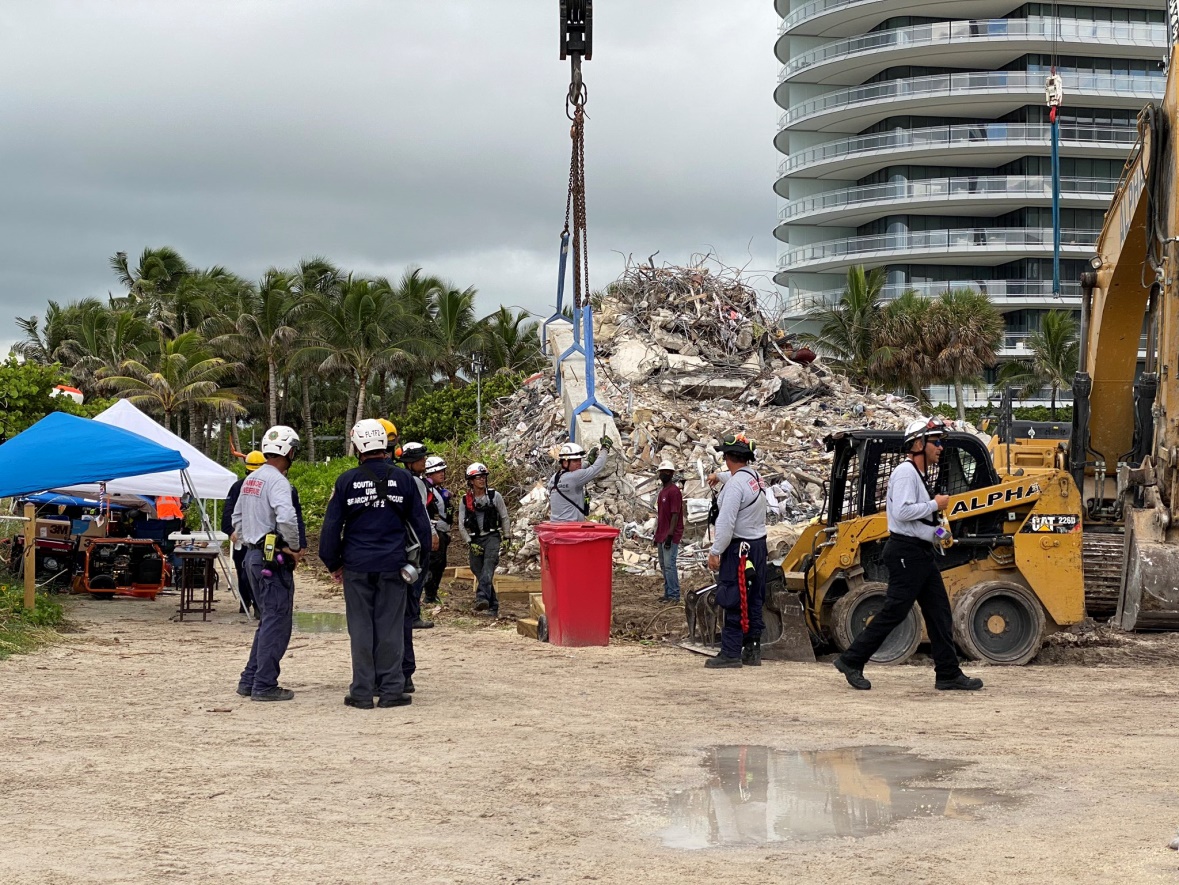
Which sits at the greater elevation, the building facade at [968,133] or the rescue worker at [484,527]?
the building facade at [968,133]

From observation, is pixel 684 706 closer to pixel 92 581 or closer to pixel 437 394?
pixel 92 581

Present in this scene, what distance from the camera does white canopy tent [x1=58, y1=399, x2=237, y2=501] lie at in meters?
17.9

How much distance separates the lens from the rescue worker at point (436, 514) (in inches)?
566

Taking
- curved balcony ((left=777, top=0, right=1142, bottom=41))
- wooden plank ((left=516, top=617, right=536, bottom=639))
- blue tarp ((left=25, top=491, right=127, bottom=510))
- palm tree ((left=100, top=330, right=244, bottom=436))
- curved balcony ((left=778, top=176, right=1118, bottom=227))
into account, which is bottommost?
wooden plank ((left=516, top=617, right=536, bottom=639))

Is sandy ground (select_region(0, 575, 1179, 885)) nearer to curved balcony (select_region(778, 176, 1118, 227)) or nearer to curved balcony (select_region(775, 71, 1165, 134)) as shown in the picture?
curved balcony (select_region(778, 176, 1118, 227))

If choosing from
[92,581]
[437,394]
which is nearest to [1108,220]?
[92,581]

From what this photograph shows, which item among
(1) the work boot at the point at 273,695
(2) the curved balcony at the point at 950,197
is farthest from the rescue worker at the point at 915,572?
(2) the curved balcony at the point at 950,197

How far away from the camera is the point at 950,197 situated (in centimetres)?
7169

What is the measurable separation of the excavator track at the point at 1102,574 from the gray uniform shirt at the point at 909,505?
4.26 metres

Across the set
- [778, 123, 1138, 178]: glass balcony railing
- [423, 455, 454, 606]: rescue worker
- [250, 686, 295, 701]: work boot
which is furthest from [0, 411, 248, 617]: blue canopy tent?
[778, 123, 1138, 178]: glass balcony railing

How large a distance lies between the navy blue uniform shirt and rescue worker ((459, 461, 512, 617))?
224 inches

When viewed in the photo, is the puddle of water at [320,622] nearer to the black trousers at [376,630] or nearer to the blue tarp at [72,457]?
the blue tarp at [72,457]

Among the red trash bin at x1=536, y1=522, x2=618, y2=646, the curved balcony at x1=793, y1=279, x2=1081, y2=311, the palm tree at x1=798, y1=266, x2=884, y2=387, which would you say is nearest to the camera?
the red trash bin at x1=536, y1=522, x2=618, y2=646

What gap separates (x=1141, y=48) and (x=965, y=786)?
7301 centimetres
